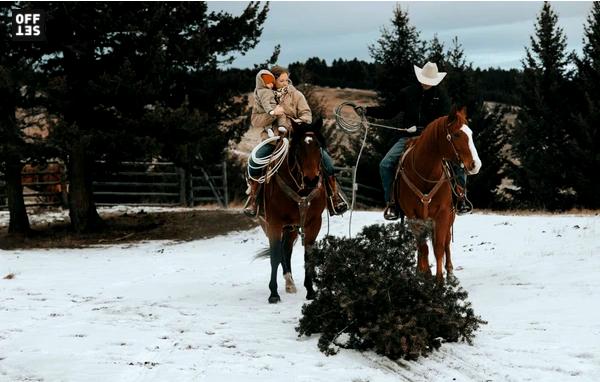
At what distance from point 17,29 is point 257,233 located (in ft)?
27.0

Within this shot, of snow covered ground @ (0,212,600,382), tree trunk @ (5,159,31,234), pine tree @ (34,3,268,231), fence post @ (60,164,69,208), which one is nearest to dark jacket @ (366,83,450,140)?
snow covered ground @ (0,212,600,382)

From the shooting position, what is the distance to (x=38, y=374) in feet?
19.2

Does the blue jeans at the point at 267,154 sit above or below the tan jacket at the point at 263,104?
below

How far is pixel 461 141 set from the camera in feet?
28.2

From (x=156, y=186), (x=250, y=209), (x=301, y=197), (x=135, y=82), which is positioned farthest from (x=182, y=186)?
(x=301, y=197)

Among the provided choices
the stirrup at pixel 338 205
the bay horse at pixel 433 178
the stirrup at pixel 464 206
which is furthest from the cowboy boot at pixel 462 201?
the stirrup at pixel 338 205

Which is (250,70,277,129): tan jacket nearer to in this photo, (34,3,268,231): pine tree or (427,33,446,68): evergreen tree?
(34,3,268,231): pine tree

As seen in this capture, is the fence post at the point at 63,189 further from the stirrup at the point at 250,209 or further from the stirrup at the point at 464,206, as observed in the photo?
the stirrup at the point at 464,206

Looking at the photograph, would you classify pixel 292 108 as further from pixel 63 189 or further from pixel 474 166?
pixel 63 189

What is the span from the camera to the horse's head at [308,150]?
28.4ft

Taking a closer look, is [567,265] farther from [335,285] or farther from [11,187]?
[11,187]

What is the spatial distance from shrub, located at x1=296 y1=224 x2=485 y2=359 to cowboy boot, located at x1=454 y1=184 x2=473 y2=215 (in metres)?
2.90

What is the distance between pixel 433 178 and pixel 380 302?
3.08 meters

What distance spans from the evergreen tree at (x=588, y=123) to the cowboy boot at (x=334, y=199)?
22547 millimetres
